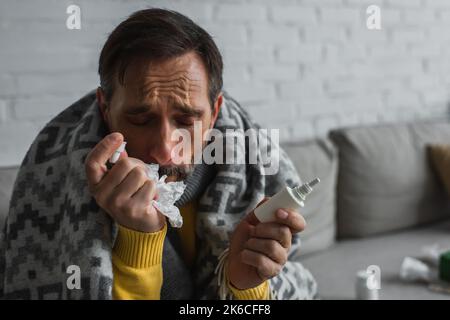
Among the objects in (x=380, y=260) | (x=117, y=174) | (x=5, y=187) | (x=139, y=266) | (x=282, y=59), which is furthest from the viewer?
(x=282, y=59)

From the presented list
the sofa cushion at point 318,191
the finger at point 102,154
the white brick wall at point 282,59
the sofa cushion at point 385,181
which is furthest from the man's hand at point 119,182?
the sofa cushion at point 385,181

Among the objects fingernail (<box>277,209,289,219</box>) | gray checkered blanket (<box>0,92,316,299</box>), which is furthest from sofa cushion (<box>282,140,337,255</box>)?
fingernail (<box>277,209,289,219</box>)

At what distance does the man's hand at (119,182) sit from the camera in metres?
0.66

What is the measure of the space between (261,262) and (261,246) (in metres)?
0.02

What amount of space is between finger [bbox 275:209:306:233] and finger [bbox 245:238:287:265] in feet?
0.12

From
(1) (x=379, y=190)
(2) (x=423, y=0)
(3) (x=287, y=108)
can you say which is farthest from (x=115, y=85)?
(2) (x=423, y=0)

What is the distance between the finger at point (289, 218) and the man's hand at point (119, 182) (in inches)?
5.8

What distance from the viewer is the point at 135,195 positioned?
0.67m

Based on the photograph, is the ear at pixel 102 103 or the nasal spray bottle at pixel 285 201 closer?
the nasal spray bottle at pixel 285 201

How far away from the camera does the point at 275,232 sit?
71cm

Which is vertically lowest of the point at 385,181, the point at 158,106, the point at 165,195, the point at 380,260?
the point at 380,260

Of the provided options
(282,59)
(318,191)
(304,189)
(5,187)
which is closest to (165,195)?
(304,189)

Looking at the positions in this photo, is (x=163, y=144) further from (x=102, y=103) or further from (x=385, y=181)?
(x=385, y=181)

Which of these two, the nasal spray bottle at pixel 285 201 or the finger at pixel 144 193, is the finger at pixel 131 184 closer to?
the finger at pixel 144 193
